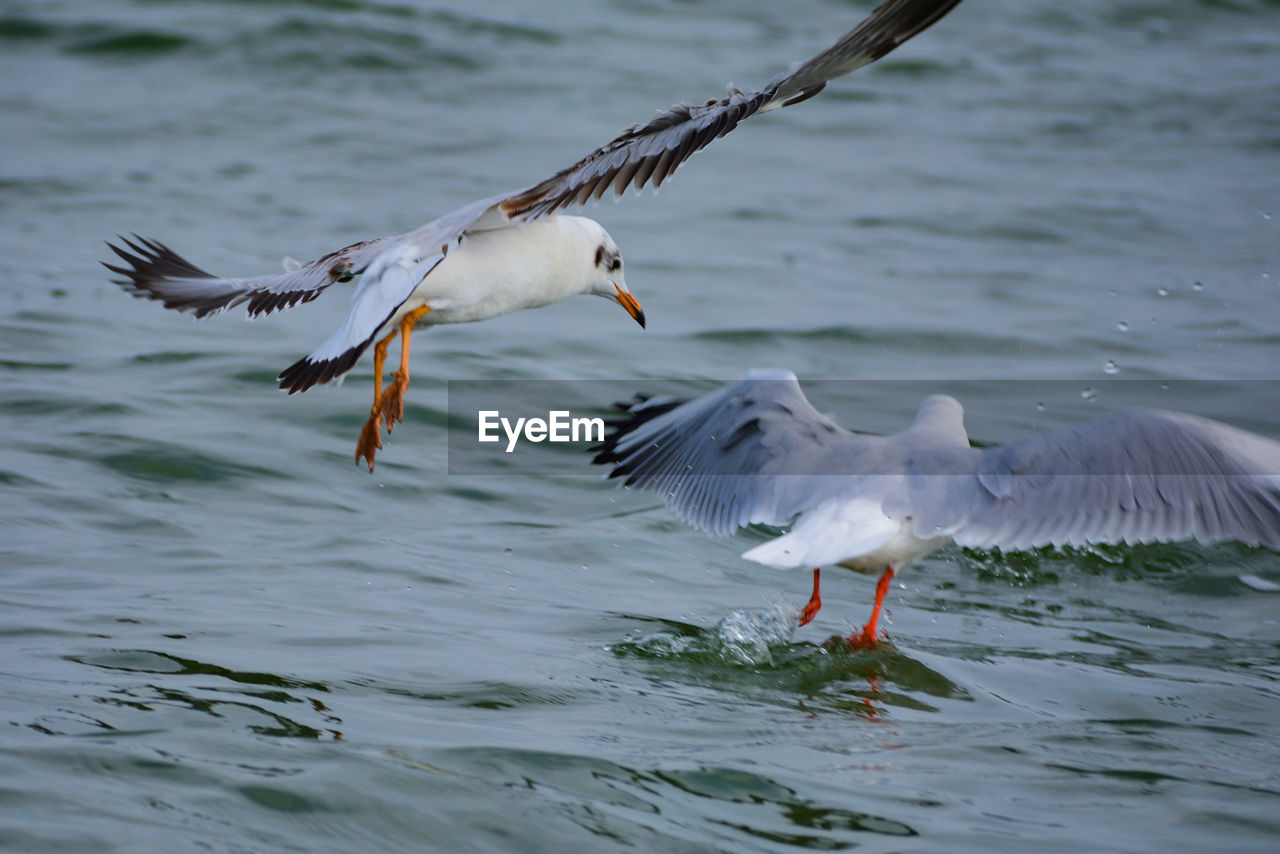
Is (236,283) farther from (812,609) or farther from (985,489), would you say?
(985,489)

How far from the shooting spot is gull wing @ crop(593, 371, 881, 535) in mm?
4363

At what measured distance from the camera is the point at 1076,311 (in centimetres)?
874

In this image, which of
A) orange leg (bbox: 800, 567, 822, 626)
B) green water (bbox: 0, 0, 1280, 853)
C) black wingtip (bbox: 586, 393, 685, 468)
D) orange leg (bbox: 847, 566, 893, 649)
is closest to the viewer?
green water (bbox: 0, 0, 1280, 853)

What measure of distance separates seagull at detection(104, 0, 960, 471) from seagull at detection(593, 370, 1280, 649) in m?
0.83

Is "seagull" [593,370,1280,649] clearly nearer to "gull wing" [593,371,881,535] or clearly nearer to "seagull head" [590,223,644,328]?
"gull wing" [593,371,881,535]

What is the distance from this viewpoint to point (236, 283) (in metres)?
5.05

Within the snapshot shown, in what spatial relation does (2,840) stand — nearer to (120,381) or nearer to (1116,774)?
(1116,774)

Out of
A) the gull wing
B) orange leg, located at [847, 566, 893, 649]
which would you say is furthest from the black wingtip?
orange leg, located at [847, 566, 893, 649]

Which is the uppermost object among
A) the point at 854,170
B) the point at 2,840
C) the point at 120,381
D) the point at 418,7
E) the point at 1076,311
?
the point at 418,7

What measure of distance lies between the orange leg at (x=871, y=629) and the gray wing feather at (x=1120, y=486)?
42 cm

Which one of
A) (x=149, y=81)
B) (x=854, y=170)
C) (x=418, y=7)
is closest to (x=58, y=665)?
(x=854, y=170)

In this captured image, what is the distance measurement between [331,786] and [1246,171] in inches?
396

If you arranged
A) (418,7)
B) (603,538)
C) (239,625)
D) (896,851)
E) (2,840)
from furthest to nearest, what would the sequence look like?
1. (418,7)
2. (603,538)
3. (239,625)
4. (896,851)
5. (2,840)

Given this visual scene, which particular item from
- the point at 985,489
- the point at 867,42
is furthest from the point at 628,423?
the point at 867,42
